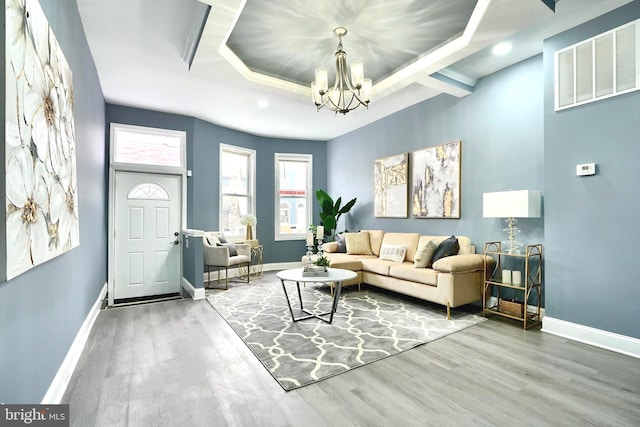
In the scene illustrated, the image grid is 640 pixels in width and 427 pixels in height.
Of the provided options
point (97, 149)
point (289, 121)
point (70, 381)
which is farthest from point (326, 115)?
point (70, 381)

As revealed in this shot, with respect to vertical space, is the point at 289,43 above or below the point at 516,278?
above

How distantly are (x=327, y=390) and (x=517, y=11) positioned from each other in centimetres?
334

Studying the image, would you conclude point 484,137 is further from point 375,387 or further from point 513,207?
point 375,387

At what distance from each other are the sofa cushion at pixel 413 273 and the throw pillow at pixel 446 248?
22 centimetres

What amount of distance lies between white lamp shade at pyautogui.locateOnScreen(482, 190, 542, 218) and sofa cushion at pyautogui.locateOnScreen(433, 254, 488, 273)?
61 centimetres

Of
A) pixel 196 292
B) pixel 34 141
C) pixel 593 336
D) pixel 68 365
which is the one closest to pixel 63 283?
pixel 68 365

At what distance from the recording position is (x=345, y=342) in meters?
2.85

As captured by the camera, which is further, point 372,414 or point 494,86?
point 494,86

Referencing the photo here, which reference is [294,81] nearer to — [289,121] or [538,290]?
[289,121]

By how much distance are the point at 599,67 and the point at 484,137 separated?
133 centimetres

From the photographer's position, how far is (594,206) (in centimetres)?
283

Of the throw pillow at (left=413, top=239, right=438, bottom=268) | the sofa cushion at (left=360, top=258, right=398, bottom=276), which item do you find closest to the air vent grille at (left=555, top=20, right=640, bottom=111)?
the throw pillow at (left=413, top=239, right=438, bottom=268)

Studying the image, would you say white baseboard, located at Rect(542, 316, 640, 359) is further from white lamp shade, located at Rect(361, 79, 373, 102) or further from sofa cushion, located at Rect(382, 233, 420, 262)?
white lamp shade, located at Rect(361, 79, 373, 102)

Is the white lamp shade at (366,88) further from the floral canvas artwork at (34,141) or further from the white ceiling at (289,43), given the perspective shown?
the floral canvas artwork at (34,141)
